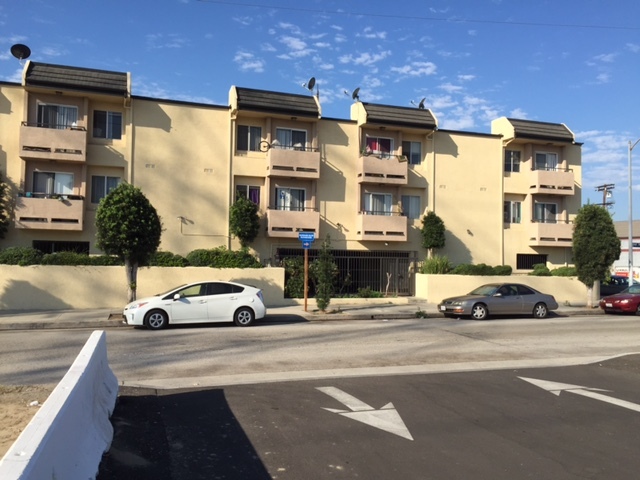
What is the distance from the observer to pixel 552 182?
3114cm

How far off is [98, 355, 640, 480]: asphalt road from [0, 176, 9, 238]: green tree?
742 inches

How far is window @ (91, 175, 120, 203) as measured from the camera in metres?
25.2

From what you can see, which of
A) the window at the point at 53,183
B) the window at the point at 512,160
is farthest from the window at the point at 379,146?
the window at the point at 53,183

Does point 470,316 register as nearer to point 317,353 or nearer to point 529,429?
A: point 317,353

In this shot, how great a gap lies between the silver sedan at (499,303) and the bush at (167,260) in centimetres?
1070

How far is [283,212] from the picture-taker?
86.5ft

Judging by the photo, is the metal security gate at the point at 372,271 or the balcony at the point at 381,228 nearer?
the metal security gate at the point at 372,271

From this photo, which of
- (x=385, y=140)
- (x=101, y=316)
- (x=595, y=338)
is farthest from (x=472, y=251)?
(x=101, y=316)

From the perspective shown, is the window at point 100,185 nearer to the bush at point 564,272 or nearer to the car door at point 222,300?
the car door at point 222,300

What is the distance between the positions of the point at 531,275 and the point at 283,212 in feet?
42.3

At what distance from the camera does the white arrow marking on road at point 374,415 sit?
19.7ft

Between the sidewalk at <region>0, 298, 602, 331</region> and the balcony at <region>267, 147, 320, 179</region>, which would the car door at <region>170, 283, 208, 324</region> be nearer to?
the sidewalk at <region>0, 298, 602, 331</region>

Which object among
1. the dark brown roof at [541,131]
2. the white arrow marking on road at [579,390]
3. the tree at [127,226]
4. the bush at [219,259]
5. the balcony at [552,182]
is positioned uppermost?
the dark brown roof at [541,131]

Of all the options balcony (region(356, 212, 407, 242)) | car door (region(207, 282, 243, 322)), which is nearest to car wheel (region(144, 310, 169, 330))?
car door (region(207, 282, 243, 322))
